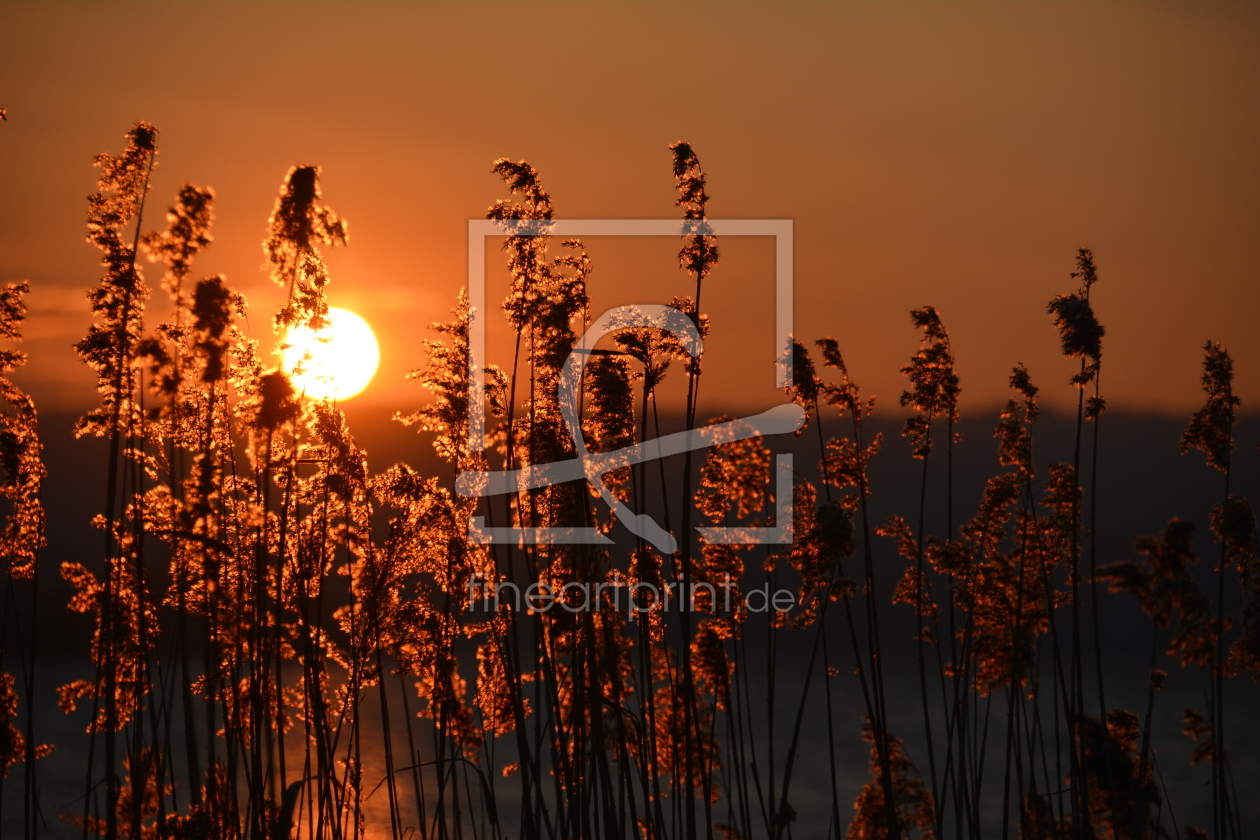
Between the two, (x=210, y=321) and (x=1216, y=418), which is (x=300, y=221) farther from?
(x=1216, y=418)

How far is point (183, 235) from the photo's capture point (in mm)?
6098

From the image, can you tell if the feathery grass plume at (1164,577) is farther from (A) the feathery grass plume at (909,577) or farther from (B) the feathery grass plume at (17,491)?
(B) the feathery grass plume at (17,491)

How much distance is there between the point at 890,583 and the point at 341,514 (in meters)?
48.3

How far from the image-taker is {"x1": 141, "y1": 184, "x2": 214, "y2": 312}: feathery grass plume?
6.06 meters

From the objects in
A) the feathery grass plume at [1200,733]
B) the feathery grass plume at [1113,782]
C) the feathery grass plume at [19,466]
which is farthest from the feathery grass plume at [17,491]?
the feathery grass plume at [1200,733]

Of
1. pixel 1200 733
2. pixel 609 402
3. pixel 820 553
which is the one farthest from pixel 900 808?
pixel 609 402

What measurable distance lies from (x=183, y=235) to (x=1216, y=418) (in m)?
7.99

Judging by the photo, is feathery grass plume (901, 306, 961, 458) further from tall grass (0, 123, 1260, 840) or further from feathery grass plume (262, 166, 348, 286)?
feathery grass plume (262, 166, 348, 286)

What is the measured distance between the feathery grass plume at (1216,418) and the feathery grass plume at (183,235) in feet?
25.4

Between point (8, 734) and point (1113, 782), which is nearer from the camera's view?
Answer: point (8, 734)

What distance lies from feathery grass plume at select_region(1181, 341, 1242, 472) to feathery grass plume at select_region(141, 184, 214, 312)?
7744mm

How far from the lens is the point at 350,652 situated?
698 centimetres

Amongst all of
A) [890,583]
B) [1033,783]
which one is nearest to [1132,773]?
[1033,783]

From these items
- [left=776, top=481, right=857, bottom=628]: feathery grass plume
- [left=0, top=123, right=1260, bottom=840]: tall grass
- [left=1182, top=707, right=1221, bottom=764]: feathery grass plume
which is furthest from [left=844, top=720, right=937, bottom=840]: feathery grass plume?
[left=776, top=481, right=857, bottom=628]: feathery grass plume
